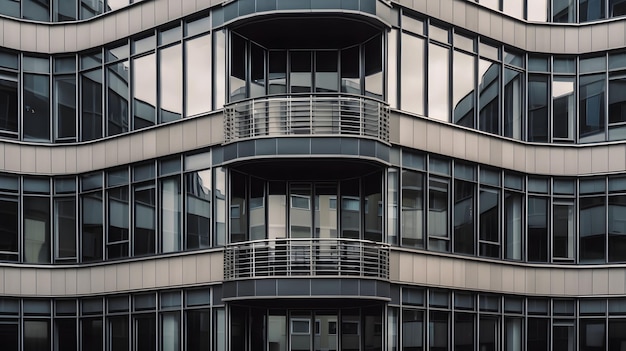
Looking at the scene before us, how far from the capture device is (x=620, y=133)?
3023cm

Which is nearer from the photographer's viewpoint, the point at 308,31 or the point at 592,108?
the point at 308,31

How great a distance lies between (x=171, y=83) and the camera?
92.7 feet

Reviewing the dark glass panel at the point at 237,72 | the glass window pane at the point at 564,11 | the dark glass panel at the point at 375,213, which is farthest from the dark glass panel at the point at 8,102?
the glass window pane at the point at 564,11

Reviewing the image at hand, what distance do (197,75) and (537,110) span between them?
10943 millimetres

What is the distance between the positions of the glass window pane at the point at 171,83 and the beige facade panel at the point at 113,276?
4.22 m

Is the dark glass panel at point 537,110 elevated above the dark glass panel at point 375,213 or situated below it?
above

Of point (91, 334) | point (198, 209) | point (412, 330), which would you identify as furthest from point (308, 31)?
point (91, 334)

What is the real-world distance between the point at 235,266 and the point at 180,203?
3.22 m

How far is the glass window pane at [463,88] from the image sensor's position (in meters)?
28.6

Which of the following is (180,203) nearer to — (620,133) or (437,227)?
(437,227)

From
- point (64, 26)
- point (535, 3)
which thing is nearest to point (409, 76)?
point (535, 3)

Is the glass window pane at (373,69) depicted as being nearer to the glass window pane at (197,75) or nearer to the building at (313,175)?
the building at (313,175)

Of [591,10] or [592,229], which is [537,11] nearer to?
[591,10]

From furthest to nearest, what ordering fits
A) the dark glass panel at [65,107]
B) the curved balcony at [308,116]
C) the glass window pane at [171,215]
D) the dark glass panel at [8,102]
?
1. the dark glass panel at [65,107]
2. the dark glass panel at [8,102]
3. the glass window pane at [171,215]
4. the curved balcony at [308,116]
